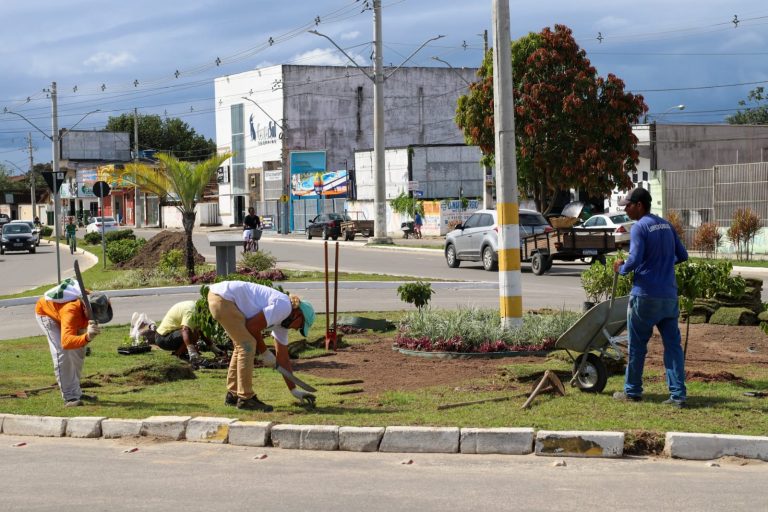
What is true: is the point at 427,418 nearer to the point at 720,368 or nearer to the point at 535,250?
the point at 720,368

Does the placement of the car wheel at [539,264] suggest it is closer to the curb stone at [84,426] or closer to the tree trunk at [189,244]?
the tree trunk at [189,244]

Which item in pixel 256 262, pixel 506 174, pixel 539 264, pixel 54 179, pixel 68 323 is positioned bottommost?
pixel 539 264

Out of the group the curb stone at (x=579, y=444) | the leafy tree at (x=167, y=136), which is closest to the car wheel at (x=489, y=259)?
the curb stone at (x=579, y=444)

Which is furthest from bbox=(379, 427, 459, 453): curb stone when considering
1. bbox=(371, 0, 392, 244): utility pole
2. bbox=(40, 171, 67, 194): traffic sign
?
bbox=(371, 0, 392, 244): utility pole

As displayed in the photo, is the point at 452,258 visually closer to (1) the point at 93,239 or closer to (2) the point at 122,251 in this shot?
(2) the point at 122,251

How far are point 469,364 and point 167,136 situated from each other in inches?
4648

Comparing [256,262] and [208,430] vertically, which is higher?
[256,262]

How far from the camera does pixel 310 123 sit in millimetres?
79375

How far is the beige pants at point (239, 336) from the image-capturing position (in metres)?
9.28

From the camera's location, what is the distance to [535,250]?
29.5 m

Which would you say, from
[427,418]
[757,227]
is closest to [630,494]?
[427,418]

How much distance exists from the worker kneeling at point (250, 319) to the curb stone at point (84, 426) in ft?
3.93

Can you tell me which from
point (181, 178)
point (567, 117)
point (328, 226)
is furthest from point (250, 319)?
point (328, 226)

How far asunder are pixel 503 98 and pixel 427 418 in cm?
522
